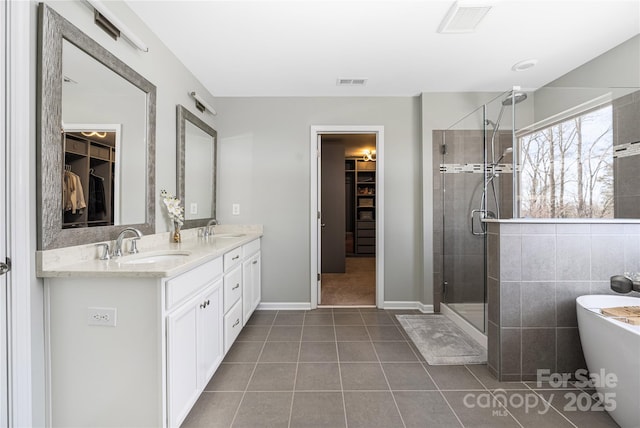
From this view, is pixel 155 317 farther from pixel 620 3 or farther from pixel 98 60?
pixel 620 3

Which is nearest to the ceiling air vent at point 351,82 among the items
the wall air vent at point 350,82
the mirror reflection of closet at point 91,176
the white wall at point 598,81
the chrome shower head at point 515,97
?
the wall air vent at point 350,82

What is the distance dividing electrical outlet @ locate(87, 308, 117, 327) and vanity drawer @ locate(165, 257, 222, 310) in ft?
0.74

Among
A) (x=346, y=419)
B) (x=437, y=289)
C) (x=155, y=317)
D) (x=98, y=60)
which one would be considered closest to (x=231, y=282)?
(x=155, y=317)

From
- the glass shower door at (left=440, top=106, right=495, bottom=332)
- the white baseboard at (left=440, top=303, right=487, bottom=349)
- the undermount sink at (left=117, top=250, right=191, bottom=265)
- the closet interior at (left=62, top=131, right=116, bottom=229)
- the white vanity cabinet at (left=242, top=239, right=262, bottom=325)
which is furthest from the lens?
the white vanity cabinet at (left=242, top=239, right=262, bottom=325)

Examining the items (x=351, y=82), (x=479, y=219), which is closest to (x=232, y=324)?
(x=479, y=219)

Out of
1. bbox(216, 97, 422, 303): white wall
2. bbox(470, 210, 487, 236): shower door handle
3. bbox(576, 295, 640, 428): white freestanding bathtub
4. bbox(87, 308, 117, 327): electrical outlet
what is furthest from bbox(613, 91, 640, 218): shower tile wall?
bbox(87, 308, 117, 327): electrical outlet

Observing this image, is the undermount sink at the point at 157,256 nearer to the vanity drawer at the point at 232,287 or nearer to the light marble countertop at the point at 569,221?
the vanity drawer at the point at 232,287

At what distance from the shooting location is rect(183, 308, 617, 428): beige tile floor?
5.33 ft

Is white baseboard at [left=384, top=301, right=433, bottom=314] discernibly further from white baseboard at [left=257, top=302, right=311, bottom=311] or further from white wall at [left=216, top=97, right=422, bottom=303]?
white baseboard at [left=257, top=302, right=311, bottom=311]

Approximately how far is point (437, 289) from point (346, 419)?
2078mm

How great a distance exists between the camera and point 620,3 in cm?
190

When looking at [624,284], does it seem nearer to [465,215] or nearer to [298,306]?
[465,215]

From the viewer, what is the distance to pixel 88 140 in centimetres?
160

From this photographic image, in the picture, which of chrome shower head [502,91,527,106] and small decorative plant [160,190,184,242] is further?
small decorative plant [160,190,184,242]
